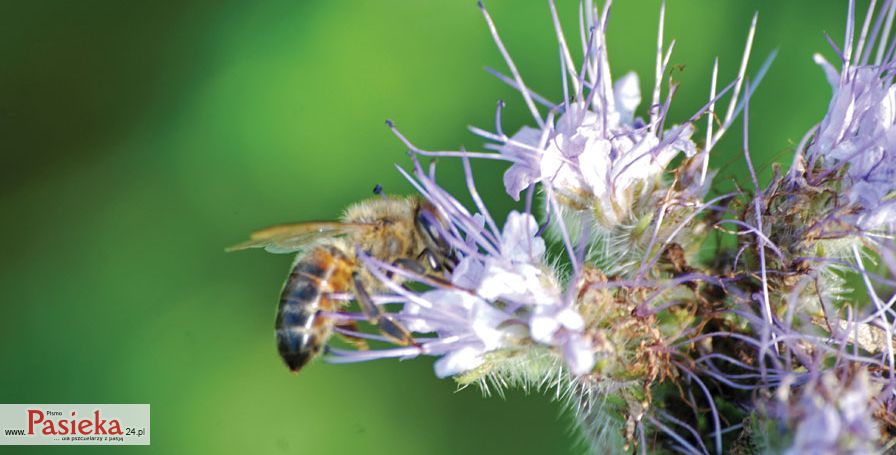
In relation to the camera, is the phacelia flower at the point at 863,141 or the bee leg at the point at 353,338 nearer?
the phacelia flower at the point at 863,141

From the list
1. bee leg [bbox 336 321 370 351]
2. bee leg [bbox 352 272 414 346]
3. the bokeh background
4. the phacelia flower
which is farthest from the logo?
the phacelia flower

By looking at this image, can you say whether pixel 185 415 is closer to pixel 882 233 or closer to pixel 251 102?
pixel 251 102

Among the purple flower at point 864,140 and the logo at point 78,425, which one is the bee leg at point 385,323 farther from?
the logo at point 78,425

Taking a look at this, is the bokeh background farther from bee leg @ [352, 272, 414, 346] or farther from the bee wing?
bee leg @ [352, 272, 414, 346]

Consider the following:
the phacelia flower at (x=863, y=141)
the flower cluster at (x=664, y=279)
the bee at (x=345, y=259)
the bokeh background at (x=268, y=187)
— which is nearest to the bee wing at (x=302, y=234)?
the bee at (x=345, y=259)

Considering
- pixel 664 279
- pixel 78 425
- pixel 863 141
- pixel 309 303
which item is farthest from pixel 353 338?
pixel 78 425

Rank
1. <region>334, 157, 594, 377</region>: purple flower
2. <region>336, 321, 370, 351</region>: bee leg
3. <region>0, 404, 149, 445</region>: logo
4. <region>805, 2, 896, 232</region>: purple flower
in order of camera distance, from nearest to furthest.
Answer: <region>334, 157, 594, 377</region>: purple flower → <region>805, 2, 896, 232</region>: purple flower → <region>336, 321, 370, 351</region>: bee leg → <region>0, 404, 149, 445</region>: logo
